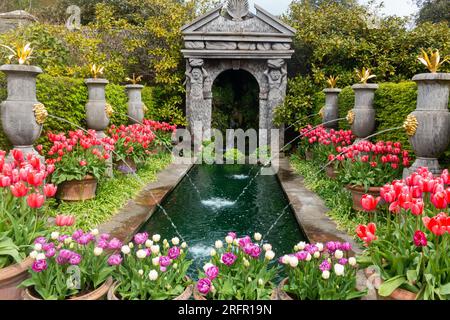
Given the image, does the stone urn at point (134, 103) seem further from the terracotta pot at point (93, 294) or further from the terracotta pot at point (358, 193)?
the terracotta pot at point (93, 294)

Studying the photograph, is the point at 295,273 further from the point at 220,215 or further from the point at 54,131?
the point at 54,131

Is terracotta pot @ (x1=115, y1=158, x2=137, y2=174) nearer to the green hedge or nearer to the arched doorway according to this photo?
the green hedge

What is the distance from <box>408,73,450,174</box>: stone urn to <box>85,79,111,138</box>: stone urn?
17.0 ft

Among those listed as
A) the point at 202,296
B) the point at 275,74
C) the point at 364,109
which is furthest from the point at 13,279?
the point at 275,74

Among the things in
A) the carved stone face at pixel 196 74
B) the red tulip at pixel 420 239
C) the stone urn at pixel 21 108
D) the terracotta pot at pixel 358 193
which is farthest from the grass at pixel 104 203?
the carved stone face at pixel 196 74

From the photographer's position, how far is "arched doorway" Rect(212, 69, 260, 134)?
14.2 m

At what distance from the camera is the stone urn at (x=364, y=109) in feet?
21.0

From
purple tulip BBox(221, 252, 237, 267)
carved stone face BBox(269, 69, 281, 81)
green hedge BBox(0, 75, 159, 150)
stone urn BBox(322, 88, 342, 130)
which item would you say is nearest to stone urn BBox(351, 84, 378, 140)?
stone urn BBox(322, 88, 342, 130)

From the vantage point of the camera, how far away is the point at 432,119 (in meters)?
4.33

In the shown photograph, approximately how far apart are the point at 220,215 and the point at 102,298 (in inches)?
135

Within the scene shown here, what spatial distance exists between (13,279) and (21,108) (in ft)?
9.79

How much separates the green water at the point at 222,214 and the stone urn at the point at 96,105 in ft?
6.48

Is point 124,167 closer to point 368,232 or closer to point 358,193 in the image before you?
point 358,193
